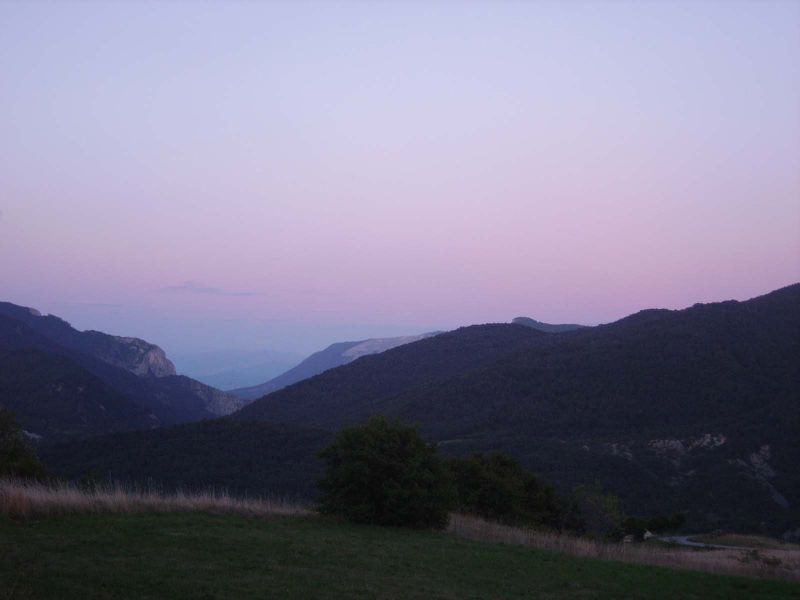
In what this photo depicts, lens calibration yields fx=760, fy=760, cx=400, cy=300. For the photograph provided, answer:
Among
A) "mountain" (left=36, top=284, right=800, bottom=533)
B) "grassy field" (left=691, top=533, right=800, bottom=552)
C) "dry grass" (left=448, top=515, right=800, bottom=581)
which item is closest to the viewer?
"dry grass" (left=448, top=515, right=800, bottom=581)

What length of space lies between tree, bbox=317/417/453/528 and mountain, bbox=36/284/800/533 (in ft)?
83.1

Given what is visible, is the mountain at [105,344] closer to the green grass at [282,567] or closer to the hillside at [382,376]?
the hillside at [382,376]

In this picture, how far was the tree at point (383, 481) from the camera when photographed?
58.4 ft

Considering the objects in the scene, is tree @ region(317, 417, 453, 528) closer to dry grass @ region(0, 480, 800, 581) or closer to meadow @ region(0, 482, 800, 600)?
meadow @ region(0, 482, 800, 600)

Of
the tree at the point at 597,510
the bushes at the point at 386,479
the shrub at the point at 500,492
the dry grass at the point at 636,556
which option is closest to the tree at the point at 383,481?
the bushes at the point at 386,479

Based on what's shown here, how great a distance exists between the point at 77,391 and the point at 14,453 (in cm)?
5841

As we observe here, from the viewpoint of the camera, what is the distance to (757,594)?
40.7 feet

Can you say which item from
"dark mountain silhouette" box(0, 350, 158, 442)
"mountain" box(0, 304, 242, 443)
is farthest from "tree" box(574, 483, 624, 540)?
"dark mountain silhouette" box(0, 350, 158, 442)

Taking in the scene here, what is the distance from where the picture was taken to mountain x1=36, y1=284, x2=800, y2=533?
51.5m

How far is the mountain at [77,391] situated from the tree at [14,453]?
2010 cm

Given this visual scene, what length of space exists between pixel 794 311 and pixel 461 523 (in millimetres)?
75575

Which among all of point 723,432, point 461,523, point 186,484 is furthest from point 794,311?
point 461,523

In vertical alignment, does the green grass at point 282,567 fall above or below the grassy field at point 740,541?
above

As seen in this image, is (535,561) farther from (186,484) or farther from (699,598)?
(186,484)
